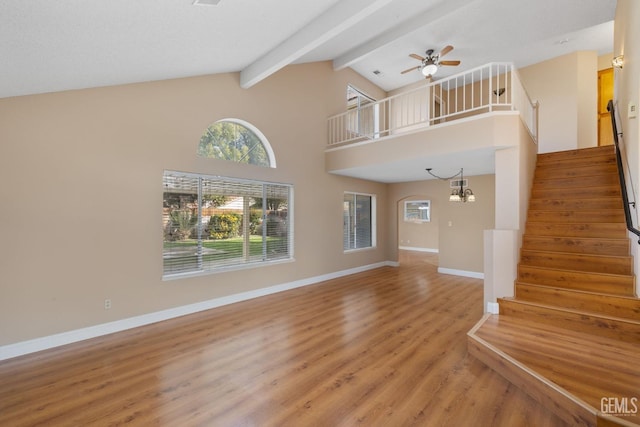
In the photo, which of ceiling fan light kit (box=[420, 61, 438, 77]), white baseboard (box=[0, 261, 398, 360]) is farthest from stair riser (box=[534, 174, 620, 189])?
white baseboard (box=[0, 261, 398, 360])

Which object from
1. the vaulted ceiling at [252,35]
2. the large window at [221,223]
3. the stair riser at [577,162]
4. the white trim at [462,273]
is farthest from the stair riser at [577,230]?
the large window at [221,223]

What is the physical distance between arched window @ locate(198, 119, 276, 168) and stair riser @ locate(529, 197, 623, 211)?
466 cm

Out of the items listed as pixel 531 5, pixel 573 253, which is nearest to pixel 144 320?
pixel 573 253

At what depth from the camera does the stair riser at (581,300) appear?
3016 millimetres

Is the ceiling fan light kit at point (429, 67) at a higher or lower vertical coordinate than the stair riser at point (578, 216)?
higher

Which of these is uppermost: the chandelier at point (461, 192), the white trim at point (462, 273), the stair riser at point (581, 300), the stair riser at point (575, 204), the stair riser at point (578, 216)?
the chandelier at point (461, 192)

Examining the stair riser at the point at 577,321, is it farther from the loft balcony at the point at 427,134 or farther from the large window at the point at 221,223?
the large window at the point at 221,223

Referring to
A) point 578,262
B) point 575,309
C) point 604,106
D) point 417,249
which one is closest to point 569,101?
point 604,106

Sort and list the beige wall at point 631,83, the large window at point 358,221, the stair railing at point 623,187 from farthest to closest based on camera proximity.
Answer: the large window at point 358,221 → the beige wall at point 631,83 → the stair railing at point 623,187

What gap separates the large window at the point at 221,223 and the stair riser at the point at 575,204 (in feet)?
14.4

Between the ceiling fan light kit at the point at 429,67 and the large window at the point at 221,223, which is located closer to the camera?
the large window at the point at 221,223

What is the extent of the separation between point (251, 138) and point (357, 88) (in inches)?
150

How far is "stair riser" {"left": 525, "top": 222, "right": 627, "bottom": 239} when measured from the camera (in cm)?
376

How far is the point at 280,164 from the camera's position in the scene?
568cm
